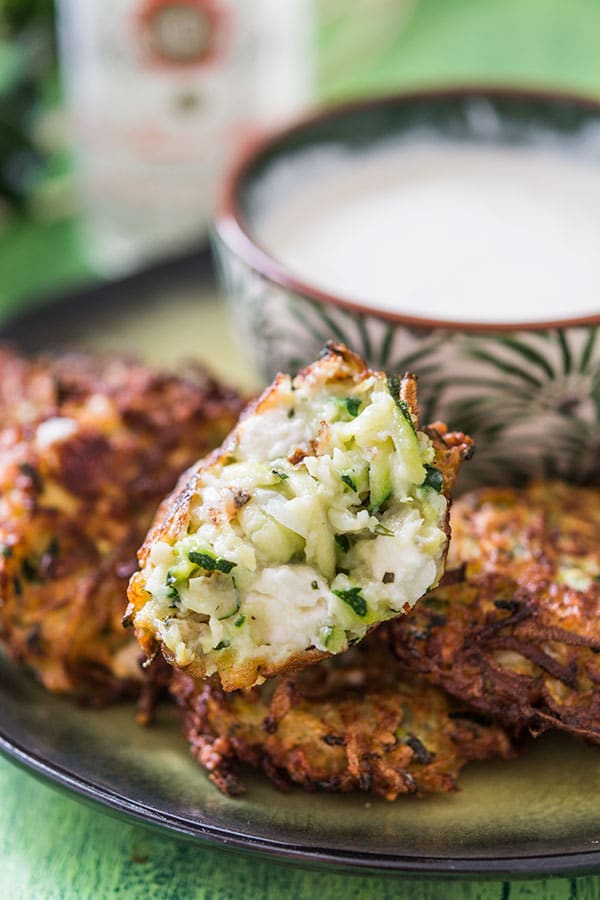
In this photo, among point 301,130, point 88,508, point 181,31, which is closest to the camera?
point 88,508

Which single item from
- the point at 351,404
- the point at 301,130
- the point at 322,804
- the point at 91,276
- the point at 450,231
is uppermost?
the point at 351,404

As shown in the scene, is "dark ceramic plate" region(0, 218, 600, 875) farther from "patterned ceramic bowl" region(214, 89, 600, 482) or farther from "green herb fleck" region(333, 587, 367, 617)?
"patterned ceramic bowl" region(214, 89, 600, 482)

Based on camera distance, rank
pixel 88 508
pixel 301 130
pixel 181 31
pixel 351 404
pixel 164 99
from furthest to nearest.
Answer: pixel 164 99
pixel 181 31
pixel 301 130
pixel 88 508
pixel 351 404

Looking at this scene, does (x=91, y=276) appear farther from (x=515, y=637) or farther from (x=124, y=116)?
(x=515, y=637)

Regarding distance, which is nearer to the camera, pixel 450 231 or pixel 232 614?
pixel 232 614

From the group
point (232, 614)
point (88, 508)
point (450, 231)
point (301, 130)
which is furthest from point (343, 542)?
point (301, 130)

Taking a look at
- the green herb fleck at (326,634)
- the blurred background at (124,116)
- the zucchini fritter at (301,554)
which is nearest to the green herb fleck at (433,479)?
the zucchini fritter at (301,554)

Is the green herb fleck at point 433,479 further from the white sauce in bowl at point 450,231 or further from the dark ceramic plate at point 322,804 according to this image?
the white sauce in bowl at point 450,231

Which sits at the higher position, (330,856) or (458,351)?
(458,351)
